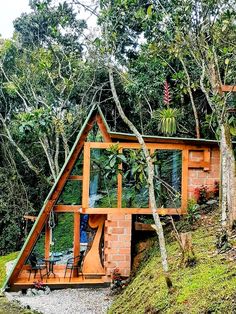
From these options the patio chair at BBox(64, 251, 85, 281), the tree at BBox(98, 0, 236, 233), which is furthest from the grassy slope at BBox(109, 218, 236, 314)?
the patio chair at BBox(64, 251, 85, 281)

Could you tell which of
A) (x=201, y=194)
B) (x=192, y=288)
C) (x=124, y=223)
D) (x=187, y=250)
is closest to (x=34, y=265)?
(x=124, y=223)

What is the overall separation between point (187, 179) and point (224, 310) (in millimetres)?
5360

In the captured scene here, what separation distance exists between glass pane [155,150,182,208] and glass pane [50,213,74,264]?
2.02 meters

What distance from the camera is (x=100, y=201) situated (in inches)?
322

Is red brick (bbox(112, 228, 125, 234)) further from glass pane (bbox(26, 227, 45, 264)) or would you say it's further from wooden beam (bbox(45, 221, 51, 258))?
glass pane (bbox(26, 227, 45, 264))

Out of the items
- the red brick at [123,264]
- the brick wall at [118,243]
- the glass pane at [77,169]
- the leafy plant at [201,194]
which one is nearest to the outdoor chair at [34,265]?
the brick wall at [118,243]

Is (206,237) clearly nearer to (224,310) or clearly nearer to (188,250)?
(188,250)

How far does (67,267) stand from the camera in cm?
Result: 855

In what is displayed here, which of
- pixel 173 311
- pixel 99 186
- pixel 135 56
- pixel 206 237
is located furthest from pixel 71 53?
pixel 173 311

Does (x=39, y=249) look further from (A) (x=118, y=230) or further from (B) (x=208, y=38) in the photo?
(B) (x=208, y=38)

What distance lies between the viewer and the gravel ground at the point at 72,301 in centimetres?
651

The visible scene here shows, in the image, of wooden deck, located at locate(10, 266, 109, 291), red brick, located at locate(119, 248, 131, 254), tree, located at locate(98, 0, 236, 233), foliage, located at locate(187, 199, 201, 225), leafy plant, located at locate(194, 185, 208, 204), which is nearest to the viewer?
tree, located at locate(98, 0, 236, 233)

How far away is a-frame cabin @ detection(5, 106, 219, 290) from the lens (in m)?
8.07

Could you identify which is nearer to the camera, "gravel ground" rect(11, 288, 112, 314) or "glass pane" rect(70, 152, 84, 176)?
"gravel ground" rect(11, 288, 112, 314)
